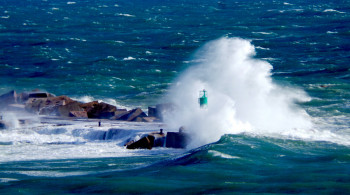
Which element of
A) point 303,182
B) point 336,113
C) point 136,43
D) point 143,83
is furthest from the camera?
point 136,43

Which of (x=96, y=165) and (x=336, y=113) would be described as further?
(x=336, y=113)

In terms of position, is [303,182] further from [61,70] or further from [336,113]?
[61,70]

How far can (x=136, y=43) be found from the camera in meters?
56.7

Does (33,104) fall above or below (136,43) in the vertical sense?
below

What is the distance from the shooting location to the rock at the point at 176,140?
22.2m

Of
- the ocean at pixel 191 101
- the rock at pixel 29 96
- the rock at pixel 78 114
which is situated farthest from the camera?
the rock at pixel 29 96

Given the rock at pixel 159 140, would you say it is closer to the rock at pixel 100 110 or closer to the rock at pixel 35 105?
the rock at pixel 100 110

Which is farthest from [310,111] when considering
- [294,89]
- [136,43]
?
[136,43]

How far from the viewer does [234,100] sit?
26328 mm

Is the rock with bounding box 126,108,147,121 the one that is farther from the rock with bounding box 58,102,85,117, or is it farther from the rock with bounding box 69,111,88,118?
the rock with bounding box 58,102,85,117

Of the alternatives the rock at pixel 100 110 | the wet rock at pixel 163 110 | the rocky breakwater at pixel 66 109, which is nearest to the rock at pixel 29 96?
the rocky breakwater at pixel 66 109

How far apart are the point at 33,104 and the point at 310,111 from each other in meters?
11.5

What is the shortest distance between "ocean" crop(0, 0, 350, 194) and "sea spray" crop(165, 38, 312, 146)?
6 cm

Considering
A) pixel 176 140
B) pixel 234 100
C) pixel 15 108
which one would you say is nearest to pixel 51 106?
pixel 15 108
